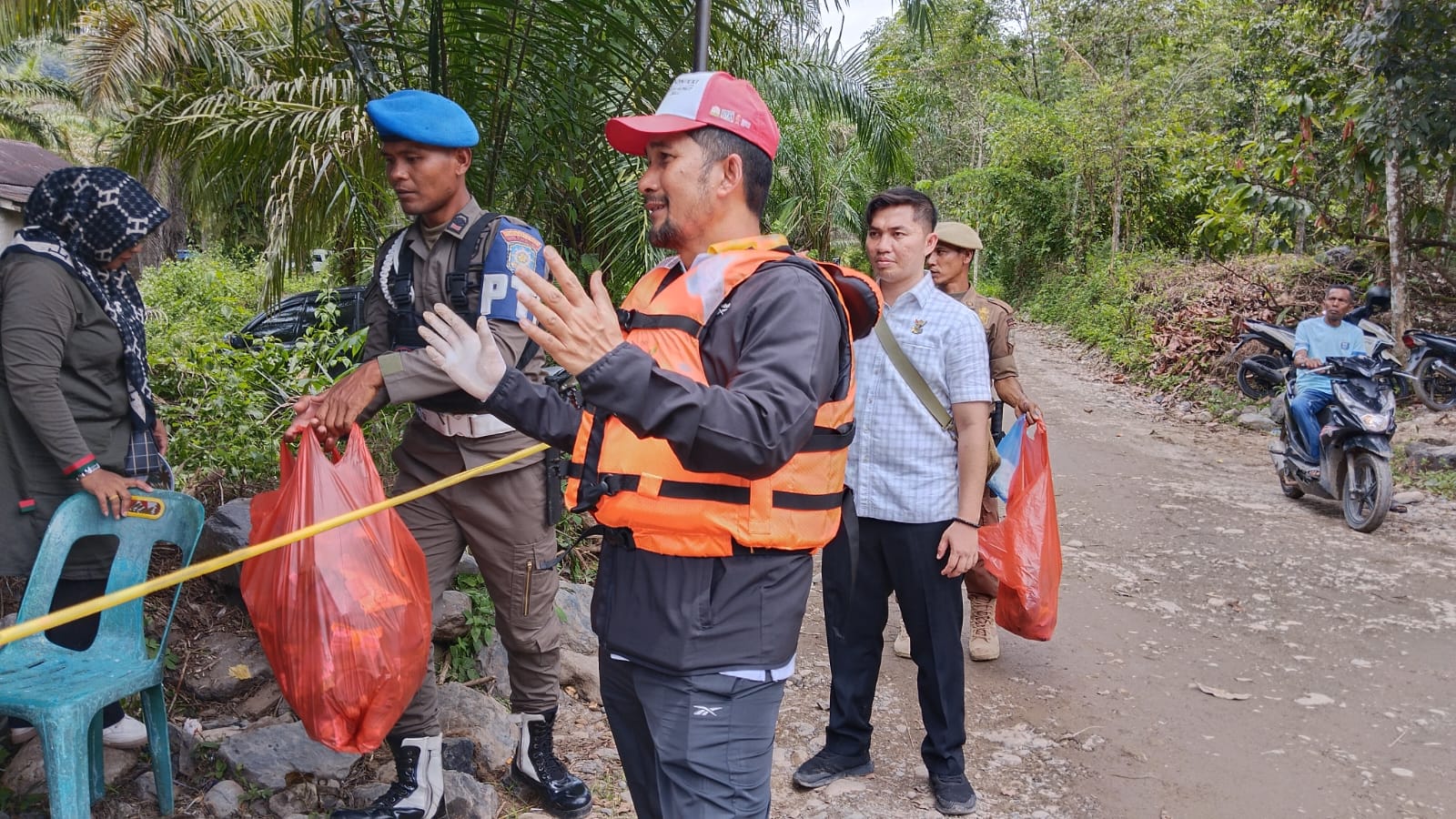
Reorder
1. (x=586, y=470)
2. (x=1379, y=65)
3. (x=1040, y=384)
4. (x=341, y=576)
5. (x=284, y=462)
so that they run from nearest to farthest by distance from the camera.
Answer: (x=586, y=470) → (x=341, y=576) → (x=284, y=462) → (x=1379, y=65) → (x=1040, y=384)

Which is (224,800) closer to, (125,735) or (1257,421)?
(125,735)

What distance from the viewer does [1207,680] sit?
4398 mm

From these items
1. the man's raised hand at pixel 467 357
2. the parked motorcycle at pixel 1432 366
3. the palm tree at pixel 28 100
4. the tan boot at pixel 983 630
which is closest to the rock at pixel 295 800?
the man's raised hand at pixel 467 357

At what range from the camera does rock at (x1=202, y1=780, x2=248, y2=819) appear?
9.29 ft

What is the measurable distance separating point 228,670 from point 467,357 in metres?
2.31

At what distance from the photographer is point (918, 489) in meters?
3.17

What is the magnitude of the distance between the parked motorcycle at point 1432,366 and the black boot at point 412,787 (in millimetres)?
9624

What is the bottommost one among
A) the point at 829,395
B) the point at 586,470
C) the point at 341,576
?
the point at 341,576

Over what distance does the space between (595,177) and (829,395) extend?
359 centimetres

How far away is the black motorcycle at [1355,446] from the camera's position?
6.57m

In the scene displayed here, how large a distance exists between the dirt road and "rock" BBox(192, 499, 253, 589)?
216 cm

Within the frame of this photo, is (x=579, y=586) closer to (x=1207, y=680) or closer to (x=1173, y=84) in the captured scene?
(x=1207, y=680)

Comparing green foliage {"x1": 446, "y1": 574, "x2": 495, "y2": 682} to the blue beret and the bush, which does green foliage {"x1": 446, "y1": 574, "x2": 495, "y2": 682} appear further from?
the blue beret

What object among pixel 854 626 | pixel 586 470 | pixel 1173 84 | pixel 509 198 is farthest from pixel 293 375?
pixel 1173 84
